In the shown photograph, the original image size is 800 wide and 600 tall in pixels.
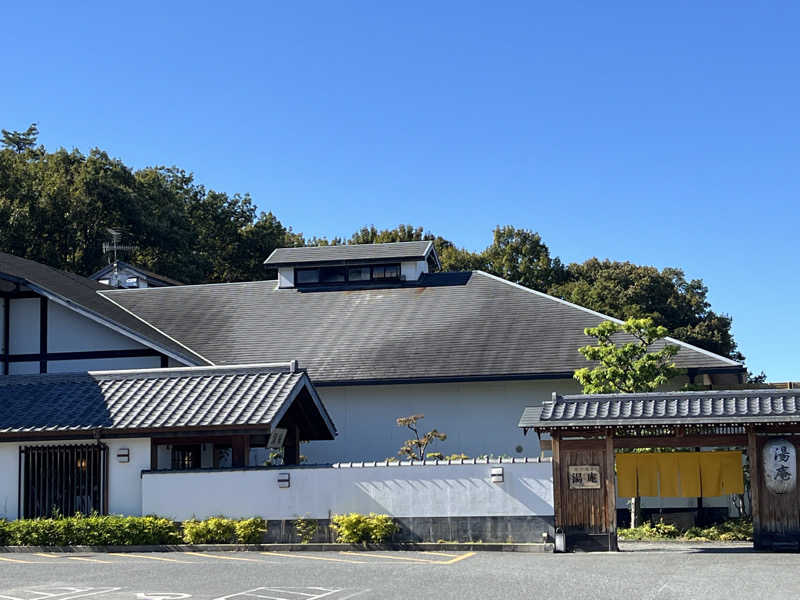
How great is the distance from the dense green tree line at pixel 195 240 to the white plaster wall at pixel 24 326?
22.5 meters

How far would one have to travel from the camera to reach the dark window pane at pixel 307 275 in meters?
38.5

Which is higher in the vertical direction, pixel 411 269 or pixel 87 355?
pixel 411 269

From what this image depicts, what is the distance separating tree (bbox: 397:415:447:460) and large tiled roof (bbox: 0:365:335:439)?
275 cm

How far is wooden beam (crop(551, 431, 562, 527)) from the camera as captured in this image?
21375 millimetres

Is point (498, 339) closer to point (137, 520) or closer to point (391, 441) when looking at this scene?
point (391, 441)

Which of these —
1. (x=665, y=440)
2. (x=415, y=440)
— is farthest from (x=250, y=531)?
(x=665, y=440)

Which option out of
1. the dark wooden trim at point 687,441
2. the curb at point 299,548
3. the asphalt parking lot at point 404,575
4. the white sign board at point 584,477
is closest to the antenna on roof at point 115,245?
the curb at point 299,548

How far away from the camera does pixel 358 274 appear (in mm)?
38062

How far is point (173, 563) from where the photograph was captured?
19.4 meters

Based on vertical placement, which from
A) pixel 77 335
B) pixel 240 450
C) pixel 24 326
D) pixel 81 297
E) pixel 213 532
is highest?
pixel 81 297

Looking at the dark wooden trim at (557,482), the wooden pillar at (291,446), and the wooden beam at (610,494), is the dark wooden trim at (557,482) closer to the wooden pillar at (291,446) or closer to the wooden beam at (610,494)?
the wooden beam at (610,494)

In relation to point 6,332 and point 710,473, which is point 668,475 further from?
point 6,332

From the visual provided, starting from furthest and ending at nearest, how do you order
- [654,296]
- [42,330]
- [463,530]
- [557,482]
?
[654,296], [42,330], [463,530], [557,482]

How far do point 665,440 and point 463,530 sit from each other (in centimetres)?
446
